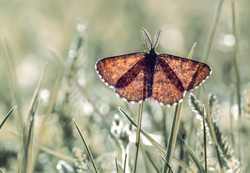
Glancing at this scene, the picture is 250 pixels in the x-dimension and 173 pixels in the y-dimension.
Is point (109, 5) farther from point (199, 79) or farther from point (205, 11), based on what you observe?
point (199, 79)

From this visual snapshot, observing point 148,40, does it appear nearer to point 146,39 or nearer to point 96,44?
point 146,39

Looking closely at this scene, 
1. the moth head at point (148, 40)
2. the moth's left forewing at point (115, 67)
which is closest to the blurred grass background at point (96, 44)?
the moth's left forewing at point (115, 67)

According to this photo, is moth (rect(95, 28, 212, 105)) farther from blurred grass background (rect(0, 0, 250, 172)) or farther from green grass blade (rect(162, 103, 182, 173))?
blurred grass background (rect(0, 0, 250, 172))

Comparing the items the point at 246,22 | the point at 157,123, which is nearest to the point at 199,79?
the point at 157,123

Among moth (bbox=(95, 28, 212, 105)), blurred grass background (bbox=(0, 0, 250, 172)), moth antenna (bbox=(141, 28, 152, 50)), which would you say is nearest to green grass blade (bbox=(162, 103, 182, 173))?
moth (bbox=(95, 28, 212, 105))

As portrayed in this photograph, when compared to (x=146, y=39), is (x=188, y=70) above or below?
below

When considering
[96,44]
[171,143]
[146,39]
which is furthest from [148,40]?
[96,44]
